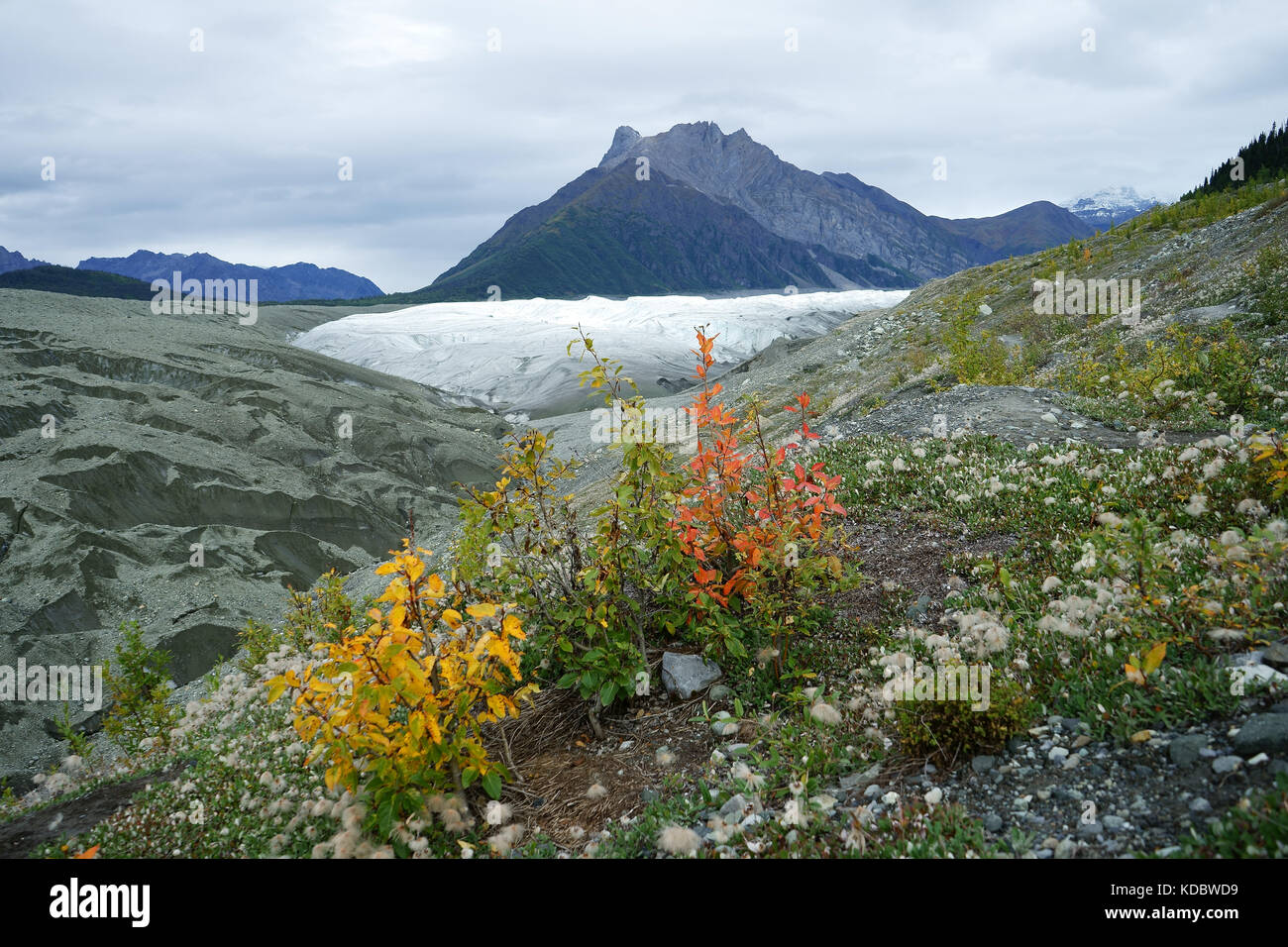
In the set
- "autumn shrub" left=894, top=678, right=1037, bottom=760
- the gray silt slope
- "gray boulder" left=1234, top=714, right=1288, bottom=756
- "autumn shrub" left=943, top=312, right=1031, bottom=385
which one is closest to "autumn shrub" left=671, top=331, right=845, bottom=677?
"autumn shrub" left=894, top=678, right=1037, bottom=760

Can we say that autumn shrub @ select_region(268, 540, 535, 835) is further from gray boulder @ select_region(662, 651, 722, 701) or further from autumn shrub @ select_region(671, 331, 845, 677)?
autumn shrub @ select_region(671, 331, 845, 677)

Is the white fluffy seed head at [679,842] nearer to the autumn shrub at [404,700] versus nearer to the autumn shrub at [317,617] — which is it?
the autumn shrub at [404,700]

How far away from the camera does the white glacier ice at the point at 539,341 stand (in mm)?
52406

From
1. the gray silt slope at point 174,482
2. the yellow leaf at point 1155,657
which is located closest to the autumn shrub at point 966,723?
the yellow leaf at point 1155,657

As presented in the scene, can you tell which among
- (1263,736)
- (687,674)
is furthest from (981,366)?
(1263,736)

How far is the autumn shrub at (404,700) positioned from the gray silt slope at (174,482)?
890 cm

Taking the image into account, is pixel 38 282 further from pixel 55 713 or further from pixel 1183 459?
pixel 1183 459

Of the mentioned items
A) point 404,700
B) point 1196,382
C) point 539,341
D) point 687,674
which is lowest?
point 687,674

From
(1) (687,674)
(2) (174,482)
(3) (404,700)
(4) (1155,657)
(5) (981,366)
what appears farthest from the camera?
(2) (174,482)

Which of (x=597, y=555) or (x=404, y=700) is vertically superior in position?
(x=597, y=555)

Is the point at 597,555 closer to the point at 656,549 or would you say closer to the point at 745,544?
the point at 656,549

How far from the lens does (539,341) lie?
64500 mm

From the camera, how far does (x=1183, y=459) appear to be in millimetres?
5949

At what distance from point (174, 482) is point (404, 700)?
80.0ft
